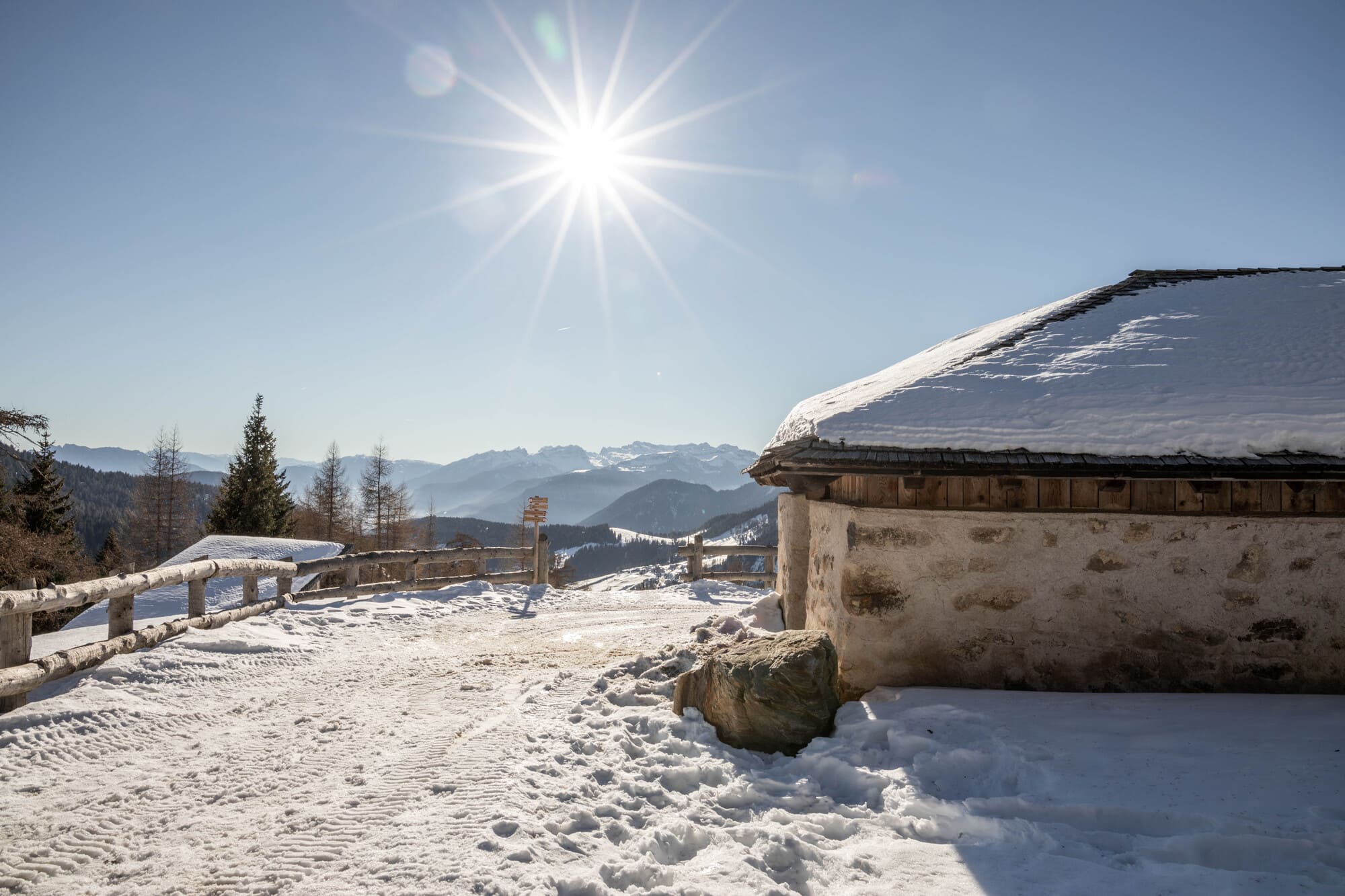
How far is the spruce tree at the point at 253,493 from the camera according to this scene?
27.1m

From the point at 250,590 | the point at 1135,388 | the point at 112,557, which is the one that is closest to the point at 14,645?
the point at 250,590

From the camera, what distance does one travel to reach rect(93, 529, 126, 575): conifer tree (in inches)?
1077

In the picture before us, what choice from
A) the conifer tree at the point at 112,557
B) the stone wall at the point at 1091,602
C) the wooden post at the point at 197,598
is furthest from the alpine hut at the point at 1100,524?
the conifer tree at the point at 112,557

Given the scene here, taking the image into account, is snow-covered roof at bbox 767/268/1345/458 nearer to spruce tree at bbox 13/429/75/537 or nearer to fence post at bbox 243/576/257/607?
fence post at bbox 243/576/257/607

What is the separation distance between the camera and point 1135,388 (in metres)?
4.52

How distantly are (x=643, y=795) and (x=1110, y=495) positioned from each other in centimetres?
391

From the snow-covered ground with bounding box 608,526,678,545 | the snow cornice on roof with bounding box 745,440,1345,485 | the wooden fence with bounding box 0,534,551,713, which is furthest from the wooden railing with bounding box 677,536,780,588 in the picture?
the snow-covered ground with bounding box 608,526,678,545

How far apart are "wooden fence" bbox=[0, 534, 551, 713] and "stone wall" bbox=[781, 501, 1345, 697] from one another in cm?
628

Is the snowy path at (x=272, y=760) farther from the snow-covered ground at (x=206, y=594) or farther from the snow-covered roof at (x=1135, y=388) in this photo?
the snow-covered roof at (x=1135, y=388)

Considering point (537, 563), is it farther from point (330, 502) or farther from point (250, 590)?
point (330, 502)

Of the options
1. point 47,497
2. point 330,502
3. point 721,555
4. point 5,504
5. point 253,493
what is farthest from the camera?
point 330,502

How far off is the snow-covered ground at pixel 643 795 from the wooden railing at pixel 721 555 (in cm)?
847

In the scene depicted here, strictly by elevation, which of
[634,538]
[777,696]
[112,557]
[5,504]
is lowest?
[634,538]

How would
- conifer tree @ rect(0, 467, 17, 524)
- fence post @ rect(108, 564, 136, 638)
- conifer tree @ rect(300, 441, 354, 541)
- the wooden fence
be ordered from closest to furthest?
the wooden fence, fence post @ rect(108, 564, 136, 638), conifer tree @ rect(0, 467, 17, 524), conifer tree @ rect(300, 441, 354, 541)
